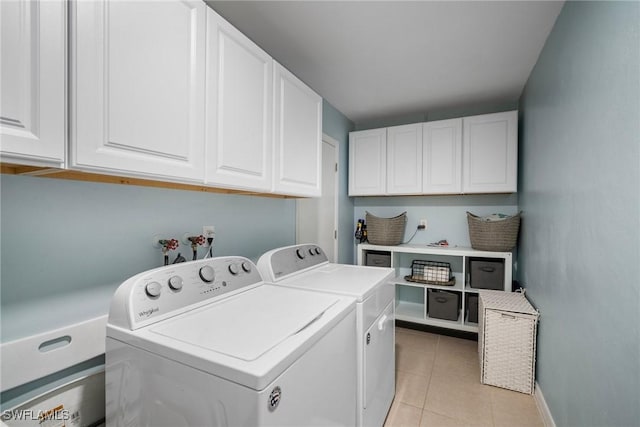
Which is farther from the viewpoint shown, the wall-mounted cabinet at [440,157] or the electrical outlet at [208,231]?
the wall-mounted cabinet at [440,157]

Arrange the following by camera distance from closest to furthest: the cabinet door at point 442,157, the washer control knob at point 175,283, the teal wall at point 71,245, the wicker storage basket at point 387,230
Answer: the teal wall at point 71,245
the washer control knob at point 175,283
the cabinet door at point 442,157
the wicker storage basket at point 387,230

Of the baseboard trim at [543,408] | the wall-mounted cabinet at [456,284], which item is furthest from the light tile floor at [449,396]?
the wall-mounted cabinet at [456,284]

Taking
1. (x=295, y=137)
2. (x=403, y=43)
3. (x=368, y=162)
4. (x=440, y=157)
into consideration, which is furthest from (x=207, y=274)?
(x=440, y=157)

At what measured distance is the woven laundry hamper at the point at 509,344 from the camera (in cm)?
195

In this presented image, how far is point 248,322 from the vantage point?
961mm

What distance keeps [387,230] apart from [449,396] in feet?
5.05

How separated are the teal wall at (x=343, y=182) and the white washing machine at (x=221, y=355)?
1923 mm

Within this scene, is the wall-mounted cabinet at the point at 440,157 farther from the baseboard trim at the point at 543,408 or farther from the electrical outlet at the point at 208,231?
the electrical outlet at the point at 208,231

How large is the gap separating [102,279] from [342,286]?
1036 millimetres

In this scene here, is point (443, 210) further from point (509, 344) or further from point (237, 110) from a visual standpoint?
point (237, 110)

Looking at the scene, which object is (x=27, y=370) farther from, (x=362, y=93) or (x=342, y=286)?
(x=362, y=93)

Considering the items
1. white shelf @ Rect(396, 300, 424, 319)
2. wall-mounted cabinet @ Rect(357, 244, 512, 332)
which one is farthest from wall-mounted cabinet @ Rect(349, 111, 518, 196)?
white shelf @ Rect(396, 300, 424, 319)

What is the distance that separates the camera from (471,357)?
8.15 ft

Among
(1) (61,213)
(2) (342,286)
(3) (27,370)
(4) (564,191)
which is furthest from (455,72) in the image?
(3) (27,370)
